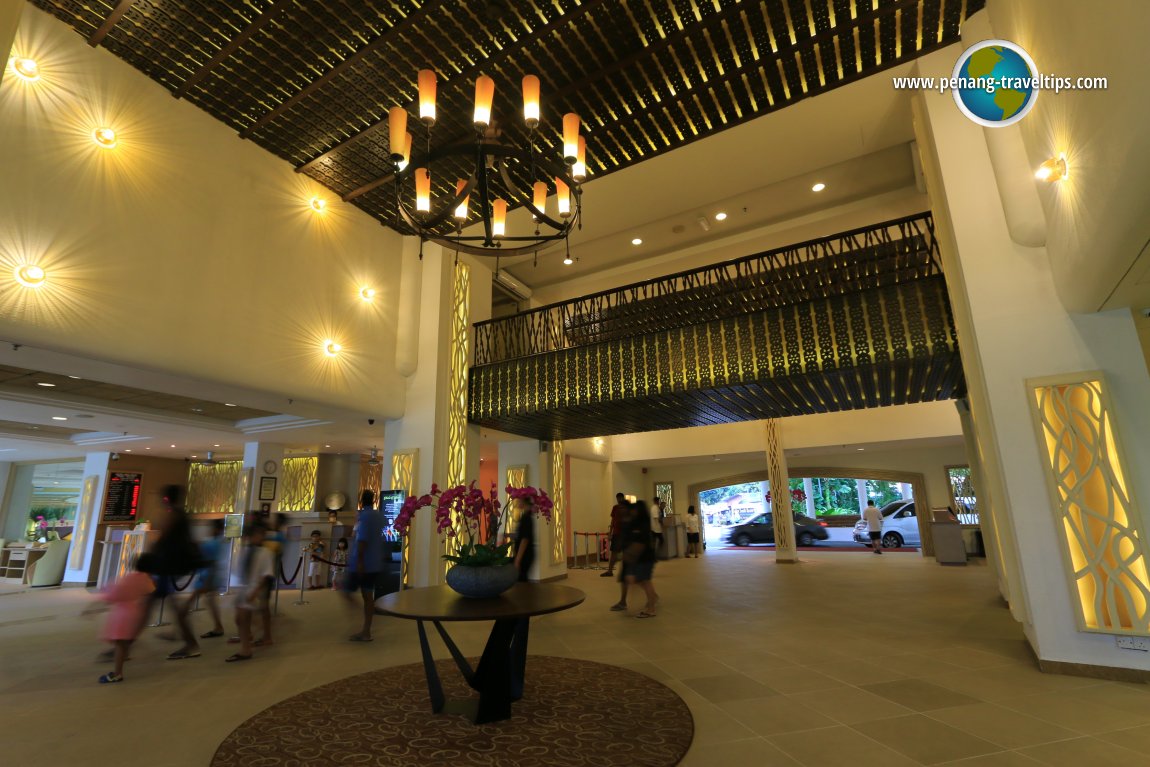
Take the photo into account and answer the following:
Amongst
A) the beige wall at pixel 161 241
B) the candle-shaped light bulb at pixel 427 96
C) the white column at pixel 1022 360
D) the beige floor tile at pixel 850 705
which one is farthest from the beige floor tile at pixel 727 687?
the beige wall at pixel 161 241

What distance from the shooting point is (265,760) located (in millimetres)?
2721

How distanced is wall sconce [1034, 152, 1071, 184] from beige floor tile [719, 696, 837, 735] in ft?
12.0

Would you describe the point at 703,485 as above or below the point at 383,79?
below

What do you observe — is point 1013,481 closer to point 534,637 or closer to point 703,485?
point 534,637

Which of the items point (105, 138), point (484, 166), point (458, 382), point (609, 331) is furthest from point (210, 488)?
point (484, 166)

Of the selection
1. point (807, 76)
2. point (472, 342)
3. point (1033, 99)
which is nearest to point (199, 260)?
point (472, 342)

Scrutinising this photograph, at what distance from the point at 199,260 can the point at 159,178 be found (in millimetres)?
912

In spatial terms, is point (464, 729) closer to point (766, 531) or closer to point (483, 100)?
point (483, 100)

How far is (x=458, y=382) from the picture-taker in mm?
8539

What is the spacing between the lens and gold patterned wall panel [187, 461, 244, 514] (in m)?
14.3

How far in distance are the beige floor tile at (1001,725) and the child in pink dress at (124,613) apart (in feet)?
19.9

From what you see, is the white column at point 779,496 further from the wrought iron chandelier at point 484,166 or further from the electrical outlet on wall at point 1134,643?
the wrought iron chandelier at point 484,166

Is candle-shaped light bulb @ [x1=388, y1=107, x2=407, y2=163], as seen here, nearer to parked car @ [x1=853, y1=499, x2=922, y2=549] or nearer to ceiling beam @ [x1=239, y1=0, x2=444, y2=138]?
ceiling beam @ [x1=239, y1=0, x2=444, y2=138]

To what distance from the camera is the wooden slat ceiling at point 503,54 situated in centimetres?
514
